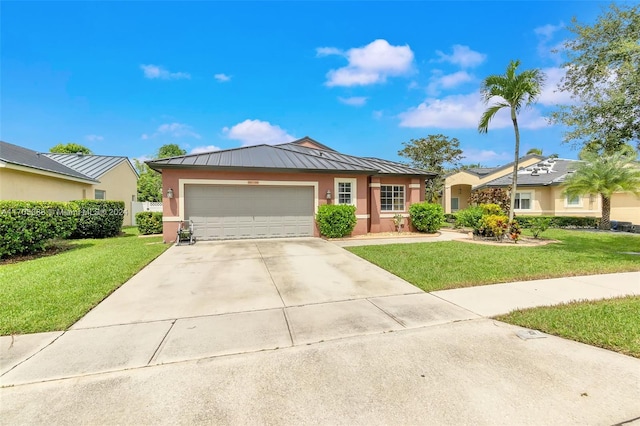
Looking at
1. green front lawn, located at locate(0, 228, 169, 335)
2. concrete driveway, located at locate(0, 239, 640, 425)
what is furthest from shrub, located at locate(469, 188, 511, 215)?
green front lawn, located at locate(0, 228, 169, 335)

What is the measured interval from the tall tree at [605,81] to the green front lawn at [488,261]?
11.6 feet

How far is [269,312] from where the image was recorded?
442cm

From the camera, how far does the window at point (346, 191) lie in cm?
1326

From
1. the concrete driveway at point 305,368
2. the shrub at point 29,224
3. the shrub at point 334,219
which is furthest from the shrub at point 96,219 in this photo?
the concrete driveway at point 305,368

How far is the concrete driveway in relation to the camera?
2.27 m

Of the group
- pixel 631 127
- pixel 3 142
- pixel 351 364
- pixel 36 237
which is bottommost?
pixel 351 364

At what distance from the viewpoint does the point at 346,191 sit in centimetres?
1340

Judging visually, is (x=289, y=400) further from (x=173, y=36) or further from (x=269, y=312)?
(x=173, y=36)

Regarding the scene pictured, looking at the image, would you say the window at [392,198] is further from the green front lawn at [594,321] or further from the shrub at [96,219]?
the shrub at [96,219]

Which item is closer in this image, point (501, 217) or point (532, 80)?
point (532, 80)

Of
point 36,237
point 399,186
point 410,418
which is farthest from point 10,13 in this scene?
point 399,186

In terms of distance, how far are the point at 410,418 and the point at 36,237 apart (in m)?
11.5

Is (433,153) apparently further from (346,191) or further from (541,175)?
(346,191)

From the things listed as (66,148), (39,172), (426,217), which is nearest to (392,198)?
(426,217)
